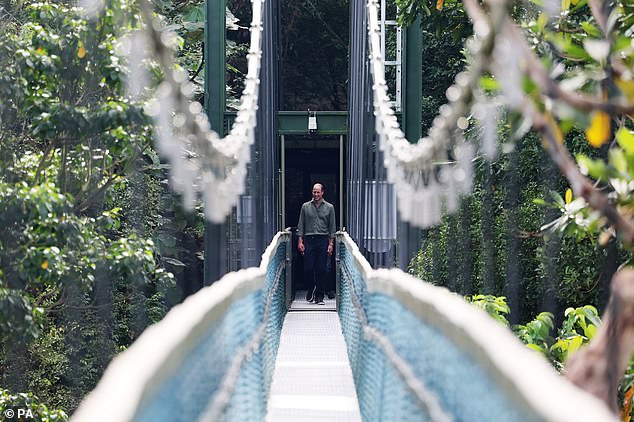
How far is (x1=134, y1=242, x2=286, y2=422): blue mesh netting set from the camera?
4.71 ft

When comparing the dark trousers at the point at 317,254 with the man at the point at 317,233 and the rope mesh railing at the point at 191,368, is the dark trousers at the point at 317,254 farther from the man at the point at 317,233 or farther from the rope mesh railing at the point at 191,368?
the rope mesh railing at the point at 191,368

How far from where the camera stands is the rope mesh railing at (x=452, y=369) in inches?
44.1

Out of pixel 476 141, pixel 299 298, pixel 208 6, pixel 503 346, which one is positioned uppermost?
pixel 208 6

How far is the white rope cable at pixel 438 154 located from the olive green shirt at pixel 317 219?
10.6 ft

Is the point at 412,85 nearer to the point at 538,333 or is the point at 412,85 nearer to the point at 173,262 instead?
the point at 173,262

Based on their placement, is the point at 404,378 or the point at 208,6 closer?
the point at 404,378

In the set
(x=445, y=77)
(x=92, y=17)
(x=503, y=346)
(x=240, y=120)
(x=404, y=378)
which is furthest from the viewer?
(x=445, y=77)

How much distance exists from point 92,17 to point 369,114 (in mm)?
2044

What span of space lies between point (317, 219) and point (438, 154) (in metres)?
5.53

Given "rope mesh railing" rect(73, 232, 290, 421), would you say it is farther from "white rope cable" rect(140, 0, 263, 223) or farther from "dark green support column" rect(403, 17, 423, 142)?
"dark green support column" rect(403, 17, 423, 142)

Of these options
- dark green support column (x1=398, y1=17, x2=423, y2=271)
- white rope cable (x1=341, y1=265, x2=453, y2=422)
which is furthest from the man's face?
white rope cable (x1=341, y1=265, x2=453, y2=422)

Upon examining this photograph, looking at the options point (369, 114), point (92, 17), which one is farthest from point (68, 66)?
point (369, 114)

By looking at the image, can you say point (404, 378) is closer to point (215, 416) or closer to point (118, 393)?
point (215, 416)

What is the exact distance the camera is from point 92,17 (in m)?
7.46
